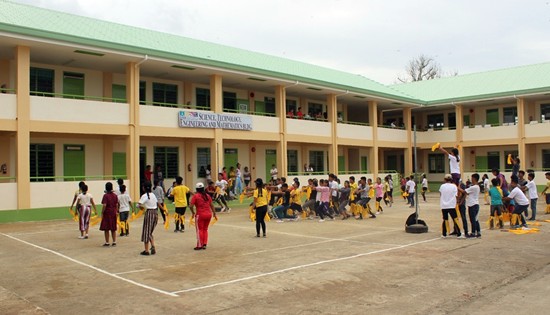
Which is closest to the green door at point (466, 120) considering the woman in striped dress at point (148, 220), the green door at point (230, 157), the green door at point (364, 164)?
the green door at point (364, 164)

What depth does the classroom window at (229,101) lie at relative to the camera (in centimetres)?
2756

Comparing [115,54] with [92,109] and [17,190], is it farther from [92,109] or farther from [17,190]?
[17,190]

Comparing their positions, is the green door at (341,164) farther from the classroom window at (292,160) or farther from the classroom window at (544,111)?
the classroom window at (544,111)

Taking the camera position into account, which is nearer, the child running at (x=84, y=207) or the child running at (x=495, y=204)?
→ the child running at (x=84, y=207)

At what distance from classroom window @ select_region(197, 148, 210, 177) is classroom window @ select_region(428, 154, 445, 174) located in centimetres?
1964

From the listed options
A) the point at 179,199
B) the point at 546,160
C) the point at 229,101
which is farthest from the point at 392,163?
the point at 179,199

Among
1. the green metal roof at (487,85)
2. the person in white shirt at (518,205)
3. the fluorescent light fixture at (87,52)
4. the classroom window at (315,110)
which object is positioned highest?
the green metal roof at (487,85)

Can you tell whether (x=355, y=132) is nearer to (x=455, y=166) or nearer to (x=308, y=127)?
(x=308, y=127)

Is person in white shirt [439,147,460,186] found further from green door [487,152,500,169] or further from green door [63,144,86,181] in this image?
green door [487,152,500,169]

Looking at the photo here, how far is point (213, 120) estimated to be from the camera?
2355 cm

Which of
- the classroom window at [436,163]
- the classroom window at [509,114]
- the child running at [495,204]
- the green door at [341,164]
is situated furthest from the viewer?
the classroom window at [436,163]

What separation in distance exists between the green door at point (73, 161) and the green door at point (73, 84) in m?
2.25

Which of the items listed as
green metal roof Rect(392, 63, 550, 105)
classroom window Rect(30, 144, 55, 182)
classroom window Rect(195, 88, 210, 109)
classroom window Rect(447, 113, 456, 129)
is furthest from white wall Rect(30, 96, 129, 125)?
classroom window Rect(447, 113, 456, 129)

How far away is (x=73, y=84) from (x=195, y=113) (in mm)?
5431
